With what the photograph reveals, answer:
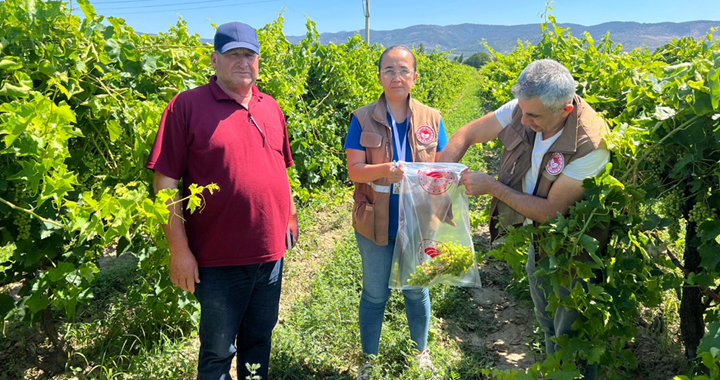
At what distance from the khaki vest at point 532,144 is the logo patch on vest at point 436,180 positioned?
10.3 inches

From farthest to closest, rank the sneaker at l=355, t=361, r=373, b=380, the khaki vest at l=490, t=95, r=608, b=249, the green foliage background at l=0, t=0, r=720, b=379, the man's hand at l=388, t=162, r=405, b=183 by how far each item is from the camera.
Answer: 1. the sneaker at l=355, t=361, r=373, b=380
2. the man's hand at l=388, t=162, r=405, b=183
3. the khaki vest at l=490, t=95, r=608, b=249
4. the green foliage background at l=0, t=0, r=720, b=379

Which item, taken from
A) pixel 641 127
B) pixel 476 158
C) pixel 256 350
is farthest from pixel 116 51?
pixel 476 158

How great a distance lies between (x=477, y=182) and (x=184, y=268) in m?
1.39

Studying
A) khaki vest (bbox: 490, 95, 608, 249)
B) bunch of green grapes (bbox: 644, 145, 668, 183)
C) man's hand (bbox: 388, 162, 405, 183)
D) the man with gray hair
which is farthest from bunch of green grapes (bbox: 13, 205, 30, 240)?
bunch of green grapes (bbox: 644, 145, 668, 183)

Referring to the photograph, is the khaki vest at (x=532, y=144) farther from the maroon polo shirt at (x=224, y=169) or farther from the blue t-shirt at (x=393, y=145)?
the maroon polo shirt at (x=224, y=169)

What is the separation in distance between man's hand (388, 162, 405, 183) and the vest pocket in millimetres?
227

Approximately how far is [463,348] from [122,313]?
2320 mm

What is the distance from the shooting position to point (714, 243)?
190 centimetres

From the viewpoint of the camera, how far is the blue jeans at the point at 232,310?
2.24 meters

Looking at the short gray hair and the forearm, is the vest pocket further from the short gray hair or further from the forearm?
the short gray hair

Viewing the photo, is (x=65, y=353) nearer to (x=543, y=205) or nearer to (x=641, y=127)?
(x=543, y=205)

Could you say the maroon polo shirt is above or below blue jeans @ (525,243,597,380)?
above

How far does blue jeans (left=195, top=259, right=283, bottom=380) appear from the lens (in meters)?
2.24

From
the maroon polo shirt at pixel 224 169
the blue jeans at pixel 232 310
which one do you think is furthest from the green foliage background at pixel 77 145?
the blue jeans at pixel 232 310
